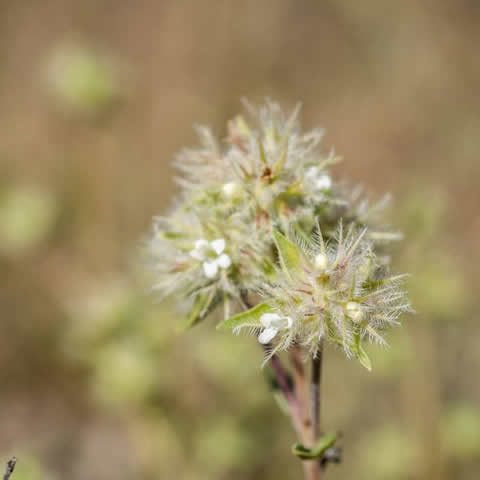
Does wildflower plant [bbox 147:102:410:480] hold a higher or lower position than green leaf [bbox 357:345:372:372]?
higher

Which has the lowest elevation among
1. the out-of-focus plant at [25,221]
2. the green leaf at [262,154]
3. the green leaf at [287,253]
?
the green leaf at [287,253]

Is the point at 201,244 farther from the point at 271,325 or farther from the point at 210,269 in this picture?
the point at 271,325

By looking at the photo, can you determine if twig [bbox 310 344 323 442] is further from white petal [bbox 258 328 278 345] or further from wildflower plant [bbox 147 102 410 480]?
white petal [bbox 258 328 278 345]

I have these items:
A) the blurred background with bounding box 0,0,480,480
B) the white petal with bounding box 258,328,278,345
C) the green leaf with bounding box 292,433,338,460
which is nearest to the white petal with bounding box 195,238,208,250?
the white petal with bounding box 258,328,278,345

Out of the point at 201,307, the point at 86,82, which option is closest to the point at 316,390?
the point at 201,307

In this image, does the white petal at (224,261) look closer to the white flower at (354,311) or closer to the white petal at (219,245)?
the white petal at (219,245)

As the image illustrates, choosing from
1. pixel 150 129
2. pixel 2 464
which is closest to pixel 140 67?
pixel 150 129

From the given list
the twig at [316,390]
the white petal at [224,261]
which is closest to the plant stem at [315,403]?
the twig at [316,390]

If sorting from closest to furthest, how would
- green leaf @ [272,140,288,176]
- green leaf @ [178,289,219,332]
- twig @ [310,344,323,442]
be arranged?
twig @ [310,344,323,442], green leaf @ [272,140,288,176], green leaf @ [178,289,219,332]
